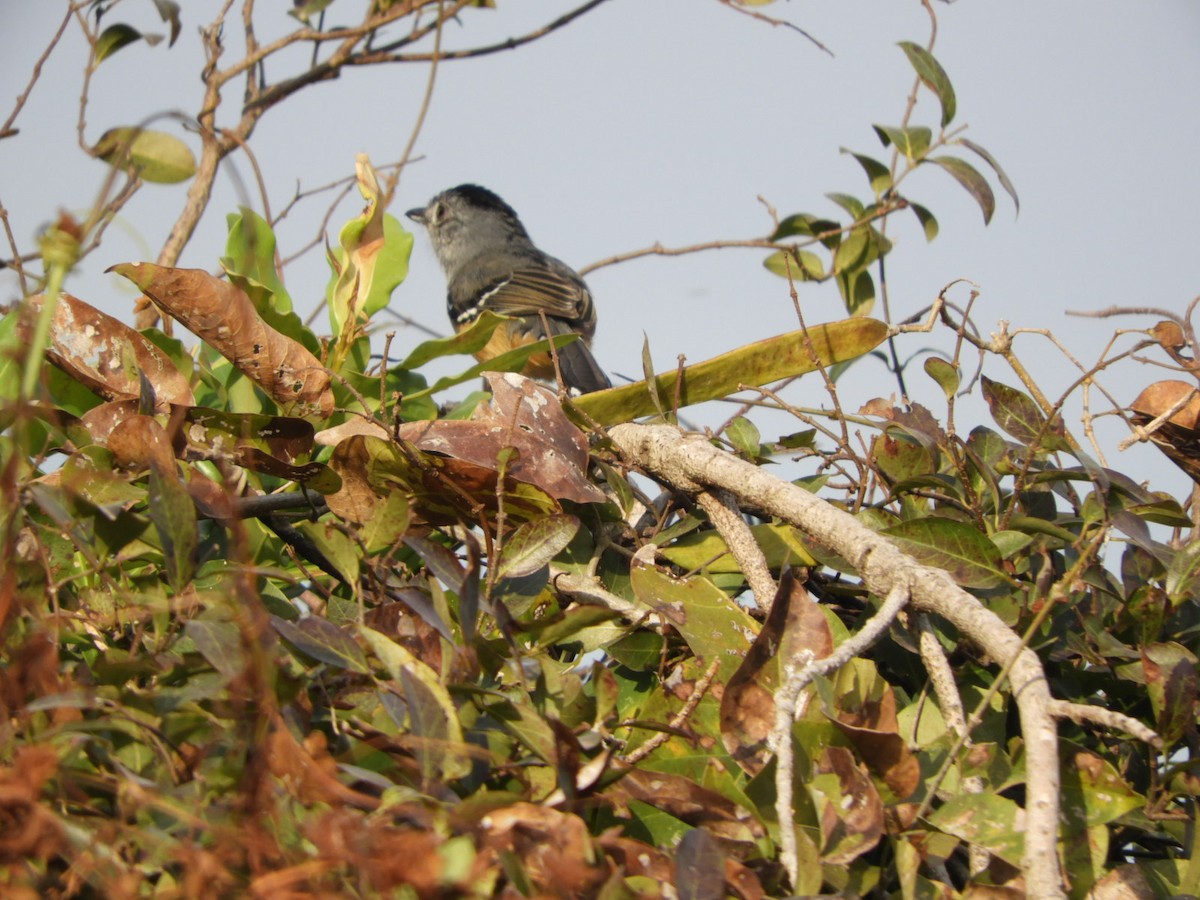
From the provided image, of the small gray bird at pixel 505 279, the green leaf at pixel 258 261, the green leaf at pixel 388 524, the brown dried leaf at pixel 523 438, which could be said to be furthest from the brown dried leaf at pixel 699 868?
the small gray bird at pixel 505 279

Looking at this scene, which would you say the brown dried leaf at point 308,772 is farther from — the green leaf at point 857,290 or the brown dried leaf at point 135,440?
the green leaf at point 857,290

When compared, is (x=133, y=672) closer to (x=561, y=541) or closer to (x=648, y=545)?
(x=561, y=541)

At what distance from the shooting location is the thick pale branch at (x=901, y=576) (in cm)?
80

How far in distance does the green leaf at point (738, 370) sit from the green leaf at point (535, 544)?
49cm

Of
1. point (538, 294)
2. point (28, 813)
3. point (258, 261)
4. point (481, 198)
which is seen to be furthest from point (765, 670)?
point (481, 198)

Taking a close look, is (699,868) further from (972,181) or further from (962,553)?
(972,181)

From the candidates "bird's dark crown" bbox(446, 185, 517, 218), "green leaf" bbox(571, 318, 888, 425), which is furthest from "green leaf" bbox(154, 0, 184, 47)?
"bird's dark crown" bbox(446, 185, 517, 218)

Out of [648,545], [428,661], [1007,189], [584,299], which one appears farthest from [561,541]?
[584,299]

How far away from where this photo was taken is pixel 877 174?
2.41m

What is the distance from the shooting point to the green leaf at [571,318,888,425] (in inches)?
61.0

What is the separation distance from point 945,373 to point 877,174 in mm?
1132

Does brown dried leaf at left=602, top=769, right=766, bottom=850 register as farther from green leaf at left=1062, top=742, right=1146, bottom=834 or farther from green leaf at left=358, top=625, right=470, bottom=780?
green leaf at left=1062, top=742, right=1146, bottom=834

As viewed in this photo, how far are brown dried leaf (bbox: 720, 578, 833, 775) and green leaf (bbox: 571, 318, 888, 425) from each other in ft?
2.04

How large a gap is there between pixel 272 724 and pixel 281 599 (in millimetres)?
403
